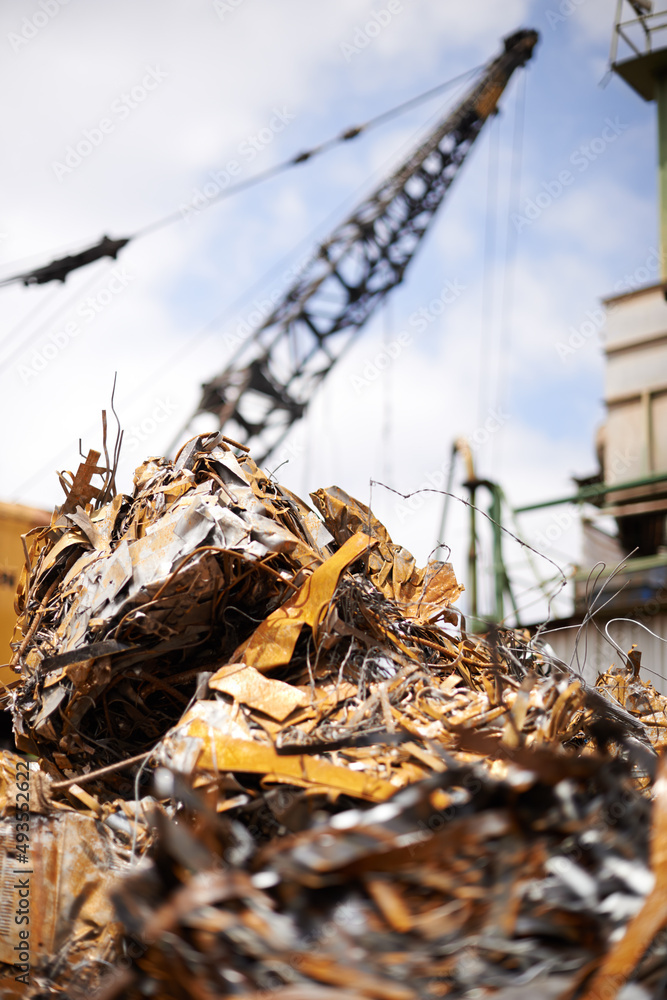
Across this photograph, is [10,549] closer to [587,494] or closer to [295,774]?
[295,774]

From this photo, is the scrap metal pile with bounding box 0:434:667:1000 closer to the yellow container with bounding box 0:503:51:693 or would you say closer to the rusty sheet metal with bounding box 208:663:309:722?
the rusty sheet metal with bounding box 208:663:309:722

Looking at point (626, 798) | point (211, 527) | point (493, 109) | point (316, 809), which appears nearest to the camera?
point (626, 798)

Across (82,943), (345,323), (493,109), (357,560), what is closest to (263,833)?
(82,943)

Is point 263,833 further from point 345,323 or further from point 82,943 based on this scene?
point 345,323

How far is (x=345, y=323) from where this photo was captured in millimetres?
16469

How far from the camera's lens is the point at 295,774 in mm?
2002

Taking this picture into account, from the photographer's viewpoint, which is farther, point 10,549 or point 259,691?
point 10,549

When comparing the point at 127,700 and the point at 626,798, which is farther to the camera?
the point at 127,700

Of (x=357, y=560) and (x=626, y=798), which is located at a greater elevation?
(x=357, y=560)

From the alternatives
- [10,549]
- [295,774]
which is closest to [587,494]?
[10,549]

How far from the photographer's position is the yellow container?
593cm

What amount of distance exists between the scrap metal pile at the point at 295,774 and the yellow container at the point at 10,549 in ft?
9.71

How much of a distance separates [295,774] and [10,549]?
15.5 feet

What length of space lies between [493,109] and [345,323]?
6.25 metres
